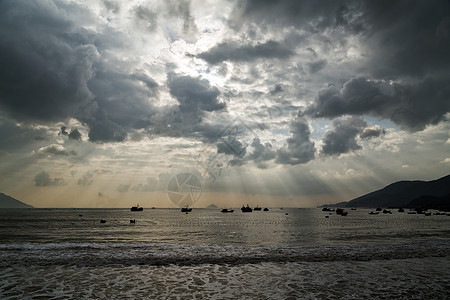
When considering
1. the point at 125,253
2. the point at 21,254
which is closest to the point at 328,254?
the point at 125,253

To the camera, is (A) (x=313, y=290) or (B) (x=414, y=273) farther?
(B) (x=414, y=273)

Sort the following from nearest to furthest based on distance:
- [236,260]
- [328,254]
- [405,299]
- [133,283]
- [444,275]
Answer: [405,299]
[133,283]
[444,275]
[236,260]
[328,254]

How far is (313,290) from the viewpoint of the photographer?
16.7m

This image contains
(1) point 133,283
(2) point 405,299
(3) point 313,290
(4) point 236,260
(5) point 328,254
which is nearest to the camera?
(2) point 405,299

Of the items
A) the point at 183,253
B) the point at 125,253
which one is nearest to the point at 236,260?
the point at 183,253

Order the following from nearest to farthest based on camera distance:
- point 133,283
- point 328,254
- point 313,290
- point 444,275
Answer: point 313,290
point 133,283
point 444,275
point 328,254

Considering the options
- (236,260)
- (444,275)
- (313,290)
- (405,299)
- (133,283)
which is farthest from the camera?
(236,260)

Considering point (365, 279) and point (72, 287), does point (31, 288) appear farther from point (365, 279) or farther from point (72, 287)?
point (365, 279)

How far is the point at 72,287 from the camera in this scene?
17.5 metres

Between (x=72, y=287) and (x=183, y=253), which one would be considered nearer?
(x=72, y=287)

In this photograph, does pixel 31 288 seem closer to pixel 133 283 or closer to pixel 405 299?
pixel 133 283

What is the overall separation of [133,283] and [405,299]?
1730 cm

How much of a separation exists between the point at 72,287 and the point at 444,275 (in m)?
27.5

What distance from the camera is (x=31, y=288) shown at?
17109 mm
